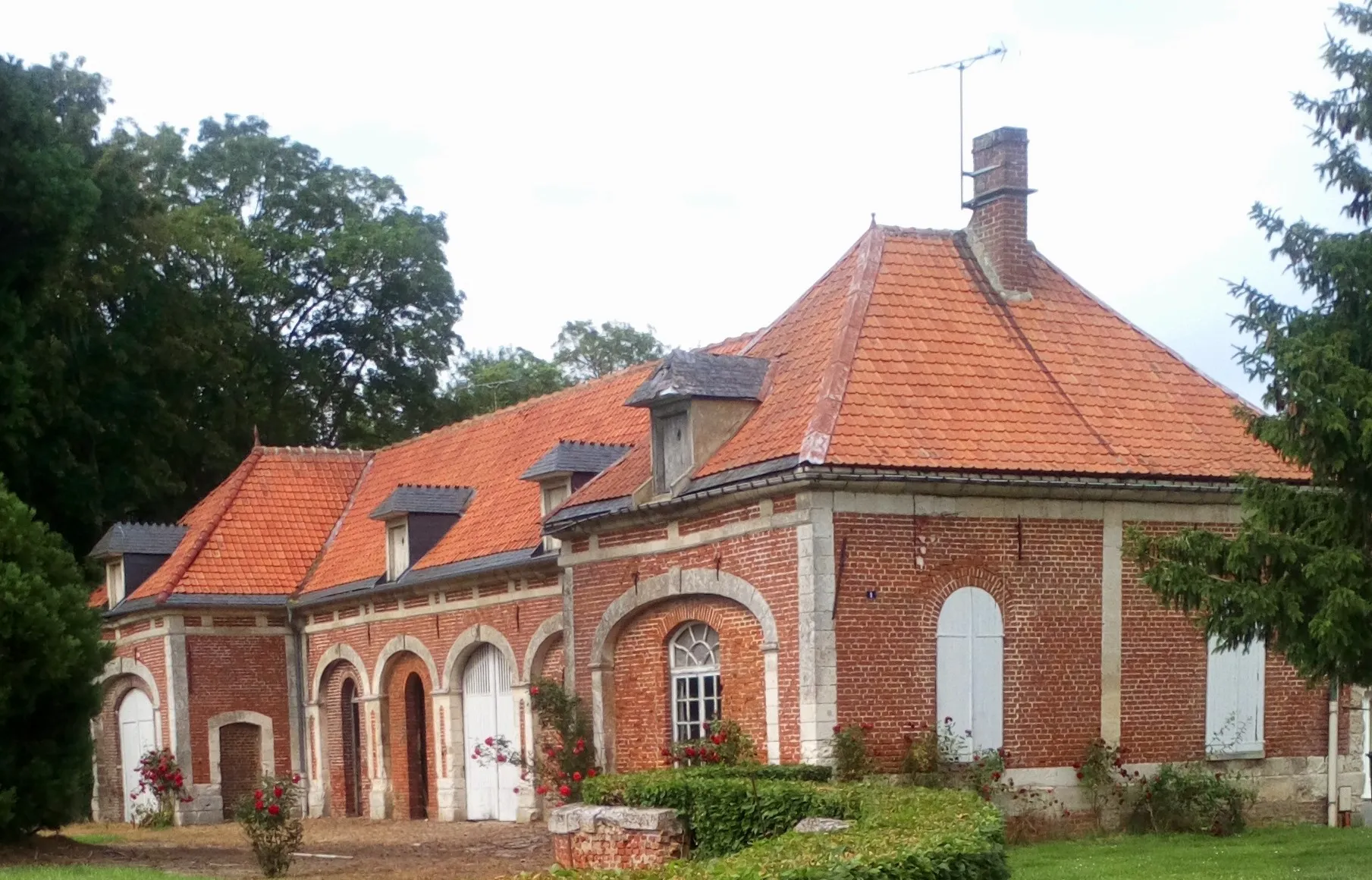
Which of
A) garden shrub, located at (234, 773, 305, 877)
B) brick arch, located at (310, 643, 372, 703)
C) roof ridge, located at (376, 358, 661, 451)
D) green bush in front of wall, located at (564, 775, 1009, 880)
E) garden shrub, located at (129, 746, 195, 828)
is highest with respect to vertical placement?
roof ridge, located at (376, 358, 661, 451)

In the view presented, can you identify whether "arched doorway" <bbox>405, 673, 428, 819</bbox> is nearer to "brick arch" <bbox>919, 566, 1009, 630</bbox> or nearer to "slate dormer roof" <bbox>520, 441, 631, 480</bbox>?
"slate dormer roof" <bbox>520, 441, 631, 480</bbox>

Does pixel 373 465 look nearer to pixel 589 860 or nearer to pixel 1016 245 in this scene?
pixel 1016 245

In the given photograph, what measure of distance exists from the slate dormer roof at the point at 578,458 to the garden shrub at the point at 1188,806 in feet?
26.1

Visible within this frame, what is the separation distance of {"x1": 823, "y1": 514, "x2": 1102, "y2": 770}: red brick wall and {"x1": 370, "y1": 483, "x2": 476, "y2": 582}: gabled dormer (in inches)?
435

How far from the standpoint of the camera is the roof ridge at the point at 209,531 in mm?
28844

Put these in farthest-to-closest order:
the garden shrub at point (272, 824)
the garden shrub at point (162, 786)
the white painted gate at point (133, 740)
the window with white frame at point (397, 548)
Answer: the white painted gate at point (133, 740), the garden shrub at point (162, 786), the window with white frame at point (397, 548), the garden shrub at point (272, 824)

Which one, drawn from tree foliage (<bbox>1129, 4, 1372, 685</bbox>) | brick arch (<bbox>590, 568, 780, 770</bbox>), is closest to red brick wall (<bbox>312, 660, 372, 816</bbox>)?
brick arch (<bbox>590, 568, 780, 770</bbox>)

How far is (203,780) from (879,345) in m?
15.4

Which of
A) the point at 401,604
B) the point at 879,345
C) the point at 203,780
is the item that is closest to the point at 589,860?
the point at 879,345

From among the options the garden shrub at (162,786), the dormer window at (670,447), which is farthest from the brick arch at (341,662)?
the dormer window at (670,447)

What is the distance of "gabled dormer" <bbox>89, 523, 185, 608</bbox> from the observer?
30.7 m

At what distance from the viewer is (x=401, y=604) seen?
27.1m

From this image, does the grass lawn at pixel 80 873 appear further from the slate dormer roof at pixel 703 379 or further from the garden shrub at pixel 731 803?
the slate dormer roof at pixel 703 379

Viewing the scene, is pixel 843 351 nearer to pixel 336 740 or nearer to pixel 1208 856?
pixel 1208 856
